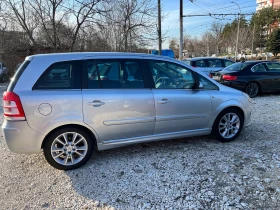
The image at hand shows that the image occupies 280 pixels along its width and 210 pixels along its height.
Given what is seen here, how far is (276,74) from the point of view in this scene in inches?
356

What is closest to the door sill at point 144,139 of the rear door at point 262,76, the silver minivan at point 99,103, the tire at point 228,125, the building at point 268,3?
the silver minivan at point 99,103

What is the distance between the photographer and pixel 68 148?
3330 mm

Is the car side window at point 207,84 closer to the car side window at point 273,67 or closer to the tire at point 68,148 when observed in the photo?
the tire at point 68,148

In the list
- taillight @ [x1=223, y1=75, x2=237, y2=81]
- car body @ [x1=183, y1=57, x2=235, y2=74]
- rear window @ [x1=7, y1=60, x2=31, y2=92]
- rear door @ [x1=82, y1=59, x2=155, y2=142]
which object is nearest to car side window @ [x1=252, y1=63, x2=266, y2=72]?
taillight @ [x1=223, y1=75, x2=237, y2=81]

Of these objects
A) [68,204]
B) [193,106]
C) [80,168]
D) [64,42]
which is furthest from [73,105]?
[64,42]

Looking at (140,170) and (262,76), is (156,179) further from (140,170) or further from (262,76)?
(262,76)

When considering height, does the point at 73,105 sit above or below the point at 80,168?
above

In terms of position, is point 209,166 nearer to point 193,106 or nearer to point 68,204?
point 193,106

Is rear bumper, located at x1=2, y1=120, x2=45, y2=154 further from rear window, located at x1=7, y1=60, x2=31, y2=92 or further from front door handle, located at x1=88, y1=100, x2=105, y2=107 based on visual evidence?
front door handle, located at x1=88, y1=100, x2=105, y2=107

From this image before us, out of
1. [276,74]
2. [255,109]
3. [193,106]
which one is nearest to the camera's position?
[193,106]

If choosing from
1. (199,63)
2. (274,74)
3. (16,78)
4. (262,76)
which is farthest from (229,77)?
(16,78)

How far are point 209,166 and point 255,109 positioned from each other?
4246 mm

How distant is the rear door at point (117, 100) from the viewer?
3311 mm

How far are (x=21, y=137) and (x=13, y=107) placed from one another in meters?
0.42
